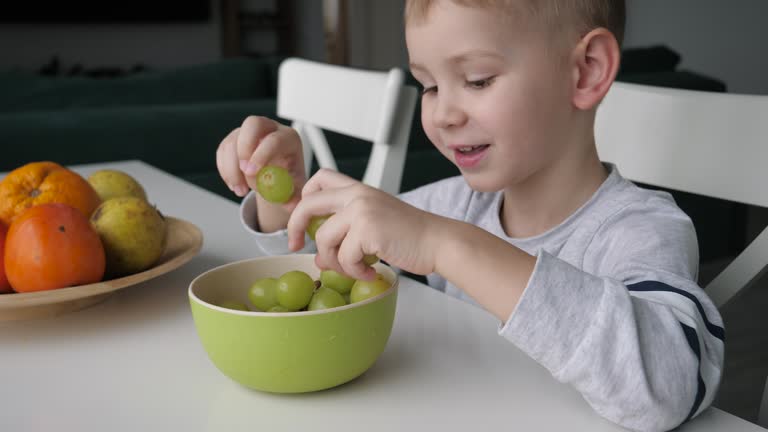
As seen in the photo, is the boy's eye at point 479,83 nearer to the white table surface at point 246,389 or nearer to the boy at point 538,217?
the boy at point 538,217

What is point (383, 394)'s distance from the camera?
1.99ft

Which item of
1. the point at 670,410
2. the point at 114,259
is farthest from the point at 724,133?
the point at 114,259

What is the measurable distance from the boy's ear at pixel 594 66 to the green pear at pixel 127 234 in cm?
47

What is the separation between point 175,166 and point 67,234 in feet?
5.29

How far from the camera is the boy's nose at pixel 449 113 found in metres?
0.79

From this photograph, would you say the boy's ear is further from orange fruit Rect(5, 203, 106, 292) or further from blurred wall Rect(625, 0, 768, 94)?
blurred wall Rect(625, 0, 768, 94)

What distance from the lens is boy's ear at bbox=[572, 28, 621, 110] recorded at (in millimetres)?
833

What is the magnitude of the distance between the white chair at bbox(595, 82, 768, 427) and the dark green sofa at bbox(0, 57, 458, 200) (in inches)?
56.4

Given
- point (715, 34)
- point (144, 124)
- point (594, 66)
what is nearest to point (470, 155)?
point (594, 66)

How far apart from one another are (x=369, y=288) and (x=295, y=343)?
0.10 metres

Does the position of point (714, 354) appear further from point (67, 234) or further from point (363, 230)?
point (67, 234)

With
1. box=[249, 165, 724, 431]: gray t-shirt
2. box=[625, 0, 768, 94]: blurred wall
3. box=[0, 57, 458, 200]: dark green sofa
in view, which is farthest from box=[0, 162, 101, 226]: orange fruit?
box=[625, 0, 768, 94]: blurred wall

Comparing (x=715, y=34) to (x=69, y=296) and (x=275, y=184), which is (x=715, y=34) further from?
(x=69, y=296)

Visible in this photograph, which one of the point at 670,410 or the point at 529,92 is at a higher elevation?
the point at 529,92
